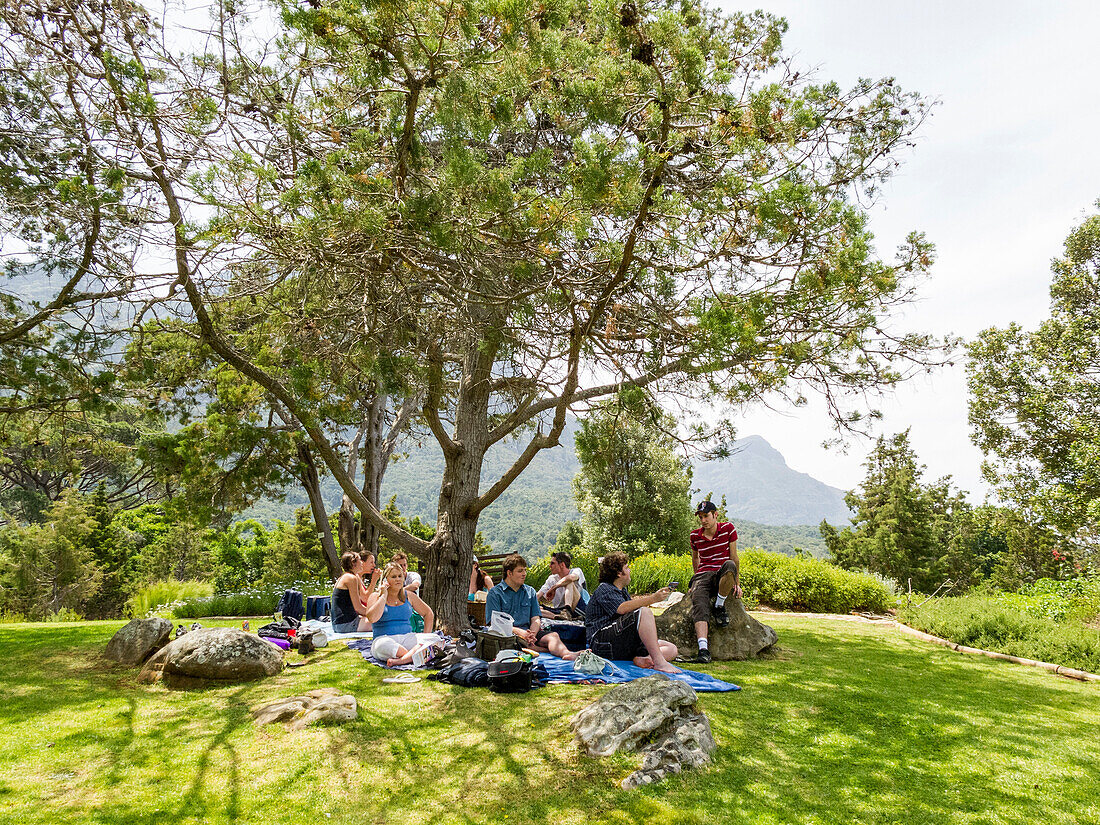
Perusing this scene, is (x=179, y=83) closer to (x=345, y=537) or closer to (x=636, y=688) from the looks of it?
(x=636, y=688)


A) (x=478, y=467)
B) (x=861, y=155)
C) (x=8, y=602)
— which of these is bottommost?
(x=8, y=602)

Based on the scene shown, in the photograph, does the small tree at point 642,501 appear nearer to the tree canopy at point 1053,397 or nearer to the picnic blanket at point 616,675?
the tree canopy at point 1053,397

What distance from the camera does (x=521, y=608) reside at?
22.4 ft

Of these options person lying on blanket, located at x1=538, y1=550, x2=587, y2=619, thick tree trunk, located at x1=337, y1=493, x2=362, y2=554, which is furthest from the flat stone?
thick tree trunk, located at x1=337, y1=493, x2=362, y2=554

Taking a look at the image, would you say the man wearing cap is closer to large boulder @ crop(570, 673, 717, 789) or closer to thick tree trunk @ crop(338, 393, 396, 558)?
large boulder @ crop(570, 673, 717, 789)

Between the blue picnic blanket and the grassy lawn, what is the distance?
1.06 ft

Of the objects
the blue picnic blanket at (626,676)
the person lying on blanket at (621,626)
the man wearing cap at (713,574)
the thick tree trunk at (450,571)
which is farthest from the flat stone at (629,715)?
the thick tree trunk at (450,571)

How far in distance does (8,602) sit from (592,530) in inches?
729

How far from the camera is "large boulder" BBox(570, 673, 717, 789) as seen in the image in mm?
3457

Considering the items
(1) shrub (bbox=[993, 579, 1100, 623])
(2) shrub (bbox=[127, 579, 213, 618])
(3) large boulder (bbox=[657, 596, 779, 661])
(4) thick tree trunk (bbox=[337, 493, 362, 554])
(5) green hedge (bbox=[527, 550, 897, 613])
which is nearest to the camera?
Answer: (3) large boulder (bbox=[657, 596, 779, 661])

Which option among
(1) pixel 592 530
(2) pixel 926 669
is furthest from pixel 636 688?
(1) pixel 592 530

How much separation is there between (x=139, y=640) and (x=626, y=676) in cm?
491

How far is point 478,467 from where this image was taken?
8.30 m

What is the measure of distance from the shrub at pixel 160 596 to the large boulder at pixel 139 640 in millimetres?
7558
